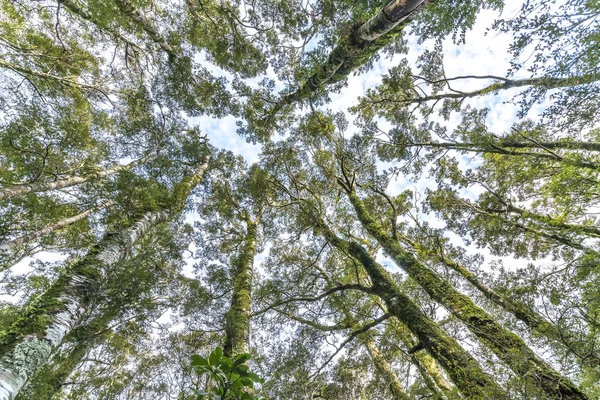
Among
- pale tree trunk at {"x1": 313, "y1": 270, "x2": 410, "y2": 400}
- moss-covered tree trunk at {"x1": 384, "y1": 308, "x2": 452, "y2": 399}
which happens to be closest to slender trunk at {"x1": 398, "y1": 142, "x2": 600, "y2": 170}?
moss-covered tree trunk at {"x1": 384, "y1": 308, "x2": 452, "y2": 399}

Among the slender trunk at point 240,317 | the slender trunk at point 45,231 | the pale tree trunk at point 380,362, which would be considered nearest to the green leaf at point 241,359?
the slender trunk at point 240,317

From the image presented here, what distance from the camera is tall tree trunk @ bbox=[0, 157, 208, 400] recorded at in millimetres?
2182

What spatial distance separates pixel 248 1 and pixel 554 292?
893 centimetres

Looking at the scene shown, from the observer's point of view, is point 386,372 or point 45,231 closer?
point 45,231

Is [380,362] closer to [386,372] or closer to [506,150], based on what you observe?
[386,372]

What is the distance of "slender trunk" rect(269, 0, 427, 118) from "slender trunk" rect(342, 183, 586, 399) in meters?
3.72

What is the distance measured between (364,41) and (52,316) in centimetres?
622

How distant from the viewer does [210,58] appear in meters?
8.56

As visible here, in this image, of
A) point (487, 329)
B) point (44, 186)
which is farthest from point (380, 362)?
point (44, 186)

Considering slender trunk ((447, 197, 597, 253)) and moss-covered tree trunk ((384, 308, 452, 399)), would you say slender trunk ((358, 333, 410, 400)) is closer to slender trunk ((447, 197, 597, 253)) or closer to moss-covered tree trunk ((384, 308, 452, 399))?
moss-covered tree trunk ((384, 308, 452, 399))

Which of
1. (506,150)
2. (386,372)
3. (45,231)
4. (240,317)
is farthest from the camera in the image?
(386,372)

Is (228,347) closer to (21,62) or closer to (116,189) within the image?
(116,189)

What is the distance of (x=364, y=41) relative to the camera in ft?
15.6

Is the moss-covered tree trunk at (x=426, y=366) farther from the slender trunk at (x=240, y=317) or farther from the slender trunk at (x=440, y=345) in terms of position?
the slender trunk at (x=240, y=317)
